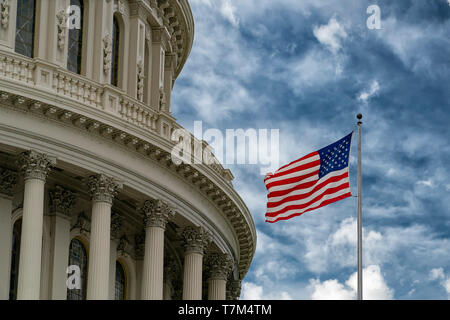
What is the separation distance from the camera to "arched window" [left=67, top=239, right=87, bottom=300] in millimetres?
53281

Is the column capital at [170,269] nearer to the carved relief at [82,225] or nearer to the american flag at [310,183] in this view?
the carved relief at [82,225]

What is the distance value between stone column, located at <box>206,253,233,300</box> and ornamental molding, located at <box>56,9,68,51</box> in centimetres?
1116

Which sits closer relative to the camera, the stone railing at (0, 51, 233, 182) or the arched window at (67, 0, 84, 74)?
the stone railing at (0, 51, 233, 182)

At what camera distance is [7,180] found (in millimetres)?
51438

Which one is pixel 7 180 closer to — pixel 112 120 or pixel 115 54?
pixel 112 120

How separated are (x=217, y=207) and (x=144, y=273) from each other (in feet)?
19.8

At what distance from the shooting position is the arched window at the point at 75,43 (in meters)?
57.0

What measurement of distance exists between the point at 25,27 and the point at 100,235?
10.3 meters

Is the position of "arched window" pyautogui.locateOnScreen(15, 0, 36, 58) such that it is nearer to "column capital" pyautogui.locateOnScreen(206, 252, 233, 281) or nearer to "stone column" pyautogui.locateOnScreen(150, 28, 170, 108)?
"stone column" pyautogui.locateOnScreen(150, 28, 170, 108)

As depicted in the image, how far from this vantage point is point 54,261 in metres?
52.4

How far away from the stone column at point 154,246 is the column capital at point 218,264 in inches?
224

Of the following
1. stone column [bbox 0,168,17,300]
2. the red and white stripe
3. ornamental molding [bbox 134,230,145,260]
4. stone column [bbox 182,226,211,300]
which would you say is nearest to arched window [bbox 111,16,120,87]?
ornamental molding [bbox 134,230,145,260]

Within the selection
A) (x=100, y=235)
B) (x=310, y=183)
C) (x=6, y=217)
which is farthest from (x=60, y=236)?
(x=310, y=183)
